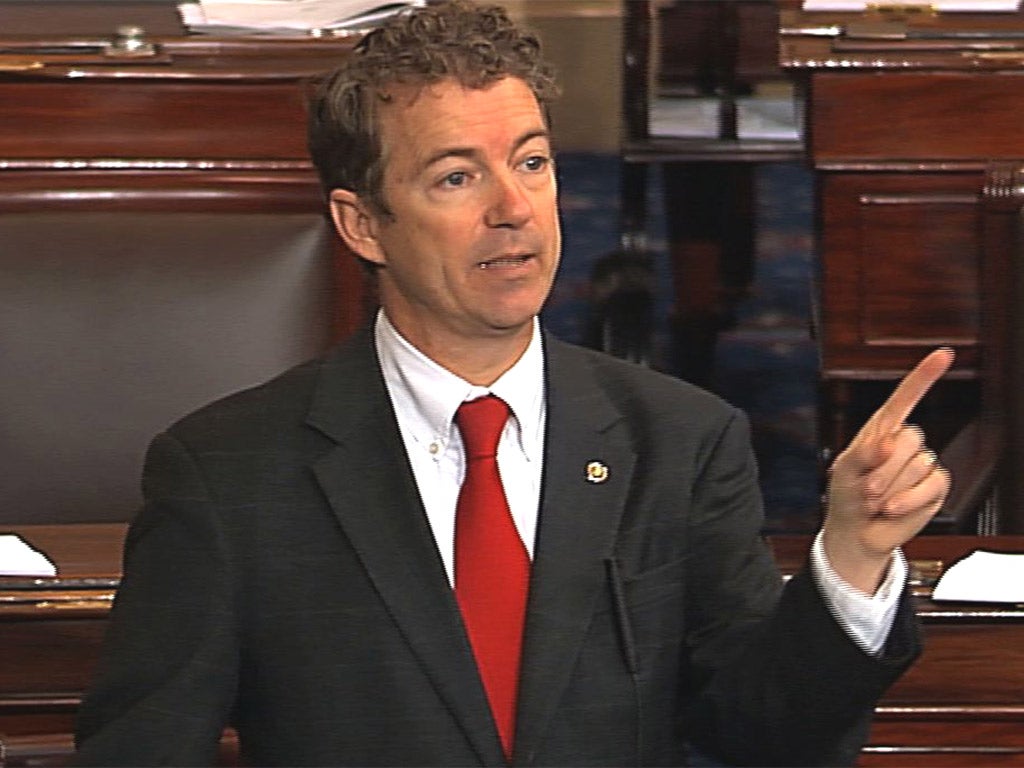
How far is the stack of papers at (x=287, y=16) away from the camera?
4031mm

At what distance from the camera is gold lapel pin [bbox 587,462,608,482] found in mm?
2082

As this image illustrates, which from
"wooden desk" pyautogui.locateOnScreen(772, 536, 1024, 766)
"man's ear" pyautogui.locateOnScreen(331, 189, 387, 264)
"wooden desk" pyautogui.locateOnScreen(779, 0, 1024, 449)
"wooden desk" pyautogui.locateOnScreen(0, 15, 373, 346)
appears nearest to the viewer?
"man's ear" pyautogui.locateOnScreen(331, 189, 387, 264)

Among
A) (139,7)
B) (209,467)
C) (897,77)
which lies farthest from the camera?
(139,7)

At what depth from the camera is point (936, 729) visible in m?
2.39

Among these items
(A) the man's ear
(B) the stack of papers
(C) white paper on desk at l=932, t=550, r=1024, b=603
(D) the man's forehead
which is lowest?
(C) white paper on desk at l=932, t=550, r=1024, b=603

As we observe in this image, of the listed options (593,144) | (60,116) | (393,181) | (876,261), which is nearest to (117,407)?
(60,116)

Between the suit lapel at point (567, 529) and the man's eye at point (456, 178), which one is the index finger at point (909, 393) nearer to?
the suit lapel at point (567, 529)

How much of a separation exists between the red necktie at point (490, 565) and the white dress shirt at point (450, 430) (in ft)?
0.04

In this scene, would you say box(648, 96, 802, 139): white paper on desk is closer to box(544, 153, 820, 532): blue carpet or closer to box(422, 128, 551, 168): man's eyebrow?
box(544, 153, 820, 532): blue carpet

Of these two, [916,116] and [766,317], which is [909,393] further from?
[766,317]

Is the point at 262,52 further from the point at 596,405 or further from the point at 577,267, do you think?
the point at 577,267

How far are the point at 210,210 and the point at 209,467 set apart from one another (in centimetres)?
131

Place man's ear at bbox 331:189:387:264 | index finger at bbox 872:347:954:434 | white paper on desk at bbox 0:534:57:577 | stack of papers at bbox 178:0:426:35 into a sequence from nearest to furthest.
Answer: index finger at bbox 872:347:954:434 < man's ear at bbox 331:189:387:264 < white paper on desk at bbox 0:534:57:577 < stack of papers at bbox 178:0:426:35

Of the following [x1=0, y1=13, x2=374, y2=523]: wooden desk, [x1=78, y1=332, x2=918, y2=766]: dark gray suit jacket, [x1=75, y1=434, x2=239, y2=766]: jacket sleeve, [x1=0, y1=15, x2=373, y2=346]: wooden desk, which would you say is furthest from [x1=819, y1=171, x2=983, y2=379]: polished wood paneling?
[x1=75, y1=434, x2=239, y2=766]: jacket sleeve
